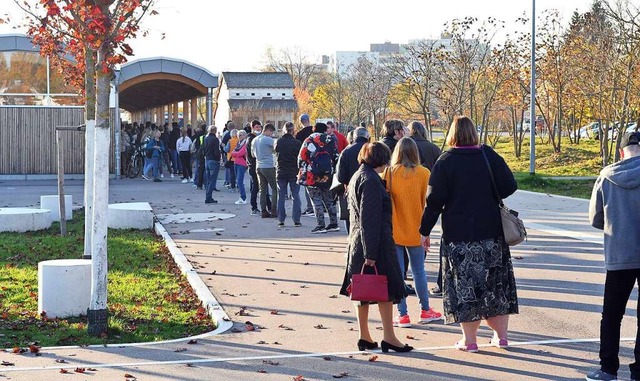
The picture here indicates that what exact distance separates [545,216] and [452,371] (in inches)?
511

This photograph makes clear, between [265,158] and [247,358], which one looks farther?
[265,158]

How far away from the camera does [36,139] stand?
1361 inches

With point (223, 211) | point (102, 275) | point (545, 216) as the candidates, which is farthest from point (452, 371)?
point (223, 211)

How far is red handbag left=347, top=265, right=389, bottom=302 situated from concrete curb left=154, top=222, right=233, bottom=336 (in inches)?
63.5

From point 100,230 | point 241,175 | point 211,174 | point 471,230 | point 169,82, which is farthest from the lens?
point 169,82

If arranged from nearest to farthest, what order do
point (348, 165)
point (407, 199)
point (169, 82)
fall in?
1. point (407, 199)
2. point (348, 165)
3. point (169, 82)

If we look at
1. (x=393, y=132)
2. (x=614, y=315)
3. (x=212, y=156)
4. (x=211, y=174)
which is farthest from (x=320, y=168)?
(x=614, y=315)

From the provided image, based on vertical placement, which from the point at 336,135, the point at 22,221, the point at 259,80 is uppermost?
A: the point at 259,80

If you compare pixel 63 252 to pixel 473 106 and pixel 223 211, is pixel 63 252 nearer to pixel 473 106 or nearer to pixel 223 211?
pixel 223 211

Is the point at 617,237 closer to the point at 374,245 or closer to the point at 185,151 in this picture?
the point at 374,245

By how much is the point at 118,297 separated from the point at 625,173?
5921 mm

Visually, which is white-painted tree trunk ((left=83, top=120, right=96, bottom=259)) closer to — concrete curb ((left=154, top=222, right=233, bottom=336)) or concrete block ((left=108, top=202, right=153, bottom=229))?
concrete curb ((left=154, top=222, right=233, bottom=336))

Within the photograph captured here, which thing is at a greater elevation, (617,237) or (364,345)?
(617,237)

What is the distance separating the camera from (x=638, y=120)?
31.8 m
